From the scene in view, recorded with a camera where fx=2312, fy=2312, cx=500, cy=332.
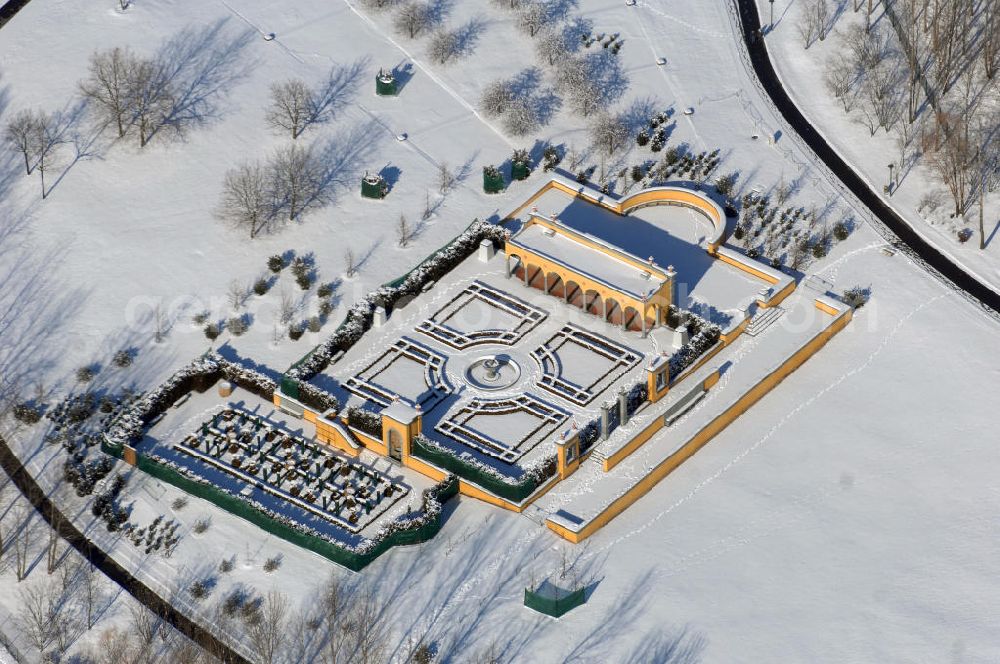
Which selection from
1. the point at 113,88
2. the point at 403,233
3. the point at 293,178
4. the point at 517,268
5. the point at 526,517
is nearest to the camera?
the point at 526,517

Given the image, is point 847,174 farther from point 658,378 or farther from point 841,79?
point 658,378

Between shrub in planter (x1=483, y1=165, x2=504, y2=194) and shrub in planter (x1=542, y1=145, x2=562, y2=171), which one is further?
shrub in planter (x1=542, y1=145, x2=562, y2=171)

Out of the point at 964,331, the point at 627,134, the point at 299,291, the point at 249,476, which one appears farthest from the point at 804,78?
the point at 249,476

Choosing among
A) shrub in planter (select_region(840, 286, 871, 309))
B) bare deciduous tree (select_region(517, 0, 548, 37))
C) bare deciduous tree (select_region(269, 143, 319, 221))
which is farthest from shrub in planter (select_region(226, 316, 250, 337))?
shrub in planter (select_region(840, 286, 871, 309))

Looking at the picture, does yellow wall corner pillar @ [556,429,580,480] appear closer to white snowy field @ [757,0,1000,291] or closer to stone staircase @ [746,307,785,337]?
stone staircase @ [746,307,785,337]

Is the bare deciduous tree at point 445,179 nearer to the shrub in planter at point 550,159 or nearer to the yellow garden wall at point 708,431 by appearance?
the shrub in planter at point 550,159

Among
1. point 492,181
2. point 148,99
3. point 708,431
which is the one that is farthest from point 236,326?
point 708,431

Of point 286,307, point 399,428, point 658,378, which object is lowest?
point 399,428
